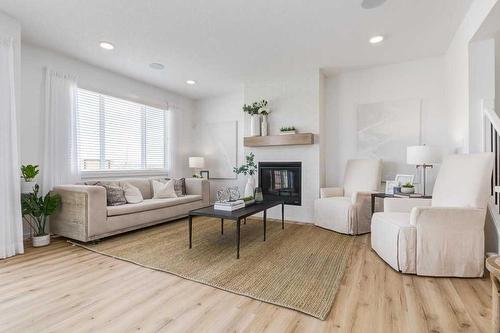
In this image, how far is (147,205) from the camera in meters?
3.76

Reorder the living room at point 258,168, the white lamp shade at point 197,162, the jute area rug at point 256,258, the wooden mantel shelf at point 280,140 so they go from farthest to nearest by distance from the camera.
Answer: the white lamp shade at point 197,162 < the wooden mantel shelf at point 280,140 < the jute area rug at point 256,258 < the living room at point 258,168

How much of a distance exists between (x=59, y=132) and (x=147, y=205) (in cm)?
154

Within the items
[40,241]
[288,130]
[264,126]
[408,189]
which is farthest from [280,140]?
[40,241]

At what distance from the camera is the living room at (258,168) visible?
1836mm

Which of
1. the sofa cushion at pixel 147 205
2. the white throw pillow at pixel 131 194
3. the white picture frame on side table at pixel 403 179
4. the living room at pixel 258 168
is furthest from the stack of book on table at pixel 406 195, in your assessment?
the white throw pillow at pixel 131 194

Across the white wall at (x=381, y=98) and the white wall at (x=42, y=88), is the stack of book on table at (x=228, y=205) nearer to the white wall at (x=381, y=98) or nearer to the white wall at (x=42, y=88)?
the white wall at (x=381, y=98)

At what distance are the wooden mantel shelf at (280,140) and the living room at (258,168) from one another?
0.03 metres

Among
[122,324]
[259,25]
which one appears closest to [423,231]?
[122,324]

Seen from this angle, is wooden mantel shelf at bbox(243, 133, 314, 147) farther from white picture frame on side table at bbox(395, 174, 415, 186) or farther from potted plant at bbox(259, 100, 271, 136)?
white picture frame on side table at bbox(395, 174, 415, 186)

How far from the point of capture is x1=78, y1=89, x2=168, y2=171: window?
13.0 ft

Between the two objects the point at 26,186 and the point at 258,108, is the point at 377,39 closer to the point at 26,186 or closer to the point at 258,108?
the point at 258,108

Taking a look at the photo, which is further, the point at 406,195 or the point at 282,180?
the point at 282,180

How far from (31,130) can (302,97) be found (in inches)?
155

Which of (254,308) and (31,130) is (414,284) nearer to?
(254,308)
